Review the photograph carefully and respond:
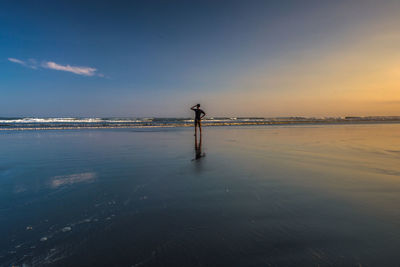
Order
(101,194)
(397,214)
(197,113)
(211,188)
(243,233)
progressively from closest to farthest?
(243,233), (397,214), (101,194), (211,188), (197,113)

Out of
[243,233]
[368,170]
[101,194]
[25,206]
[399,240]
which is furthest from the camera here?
[368,170]

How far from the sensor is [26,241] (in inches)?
102

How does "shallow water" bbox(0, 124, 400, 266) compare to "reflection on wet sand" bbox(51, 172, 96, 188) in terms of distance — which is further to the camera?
"reflection on wet sand" bbox(51, 172, 96, 188)

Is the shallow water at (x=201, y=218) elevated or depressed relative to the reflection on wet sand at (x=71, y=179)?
depressed

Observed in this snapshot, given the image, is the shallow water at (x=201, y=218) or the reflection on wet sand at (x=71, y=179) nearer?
the shallow water at (x=201, y=218)

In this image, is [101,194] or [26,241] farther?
[101,194]

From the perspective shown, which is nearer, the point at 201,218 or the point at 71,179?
the point at 201,218

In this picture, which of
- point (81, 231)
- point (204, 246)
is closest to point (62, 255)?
point (81, 231)

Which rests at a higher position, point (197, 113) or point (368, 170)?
point (197, 113)

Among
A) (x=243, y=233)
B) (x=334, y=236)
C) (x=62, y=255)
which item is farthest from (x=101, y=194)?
(x=334, y=236)

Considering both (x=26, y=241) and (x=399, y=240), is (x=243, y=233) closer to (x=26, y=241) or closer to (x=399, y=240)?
(x=399, y=240)

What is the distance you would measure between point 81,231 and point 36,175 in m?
4.00

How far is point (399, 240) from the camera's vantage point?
2.53 metres

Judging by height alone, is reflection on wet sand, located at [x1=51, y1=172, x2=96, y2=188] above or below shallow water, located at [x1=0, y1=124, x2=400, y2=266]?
above
